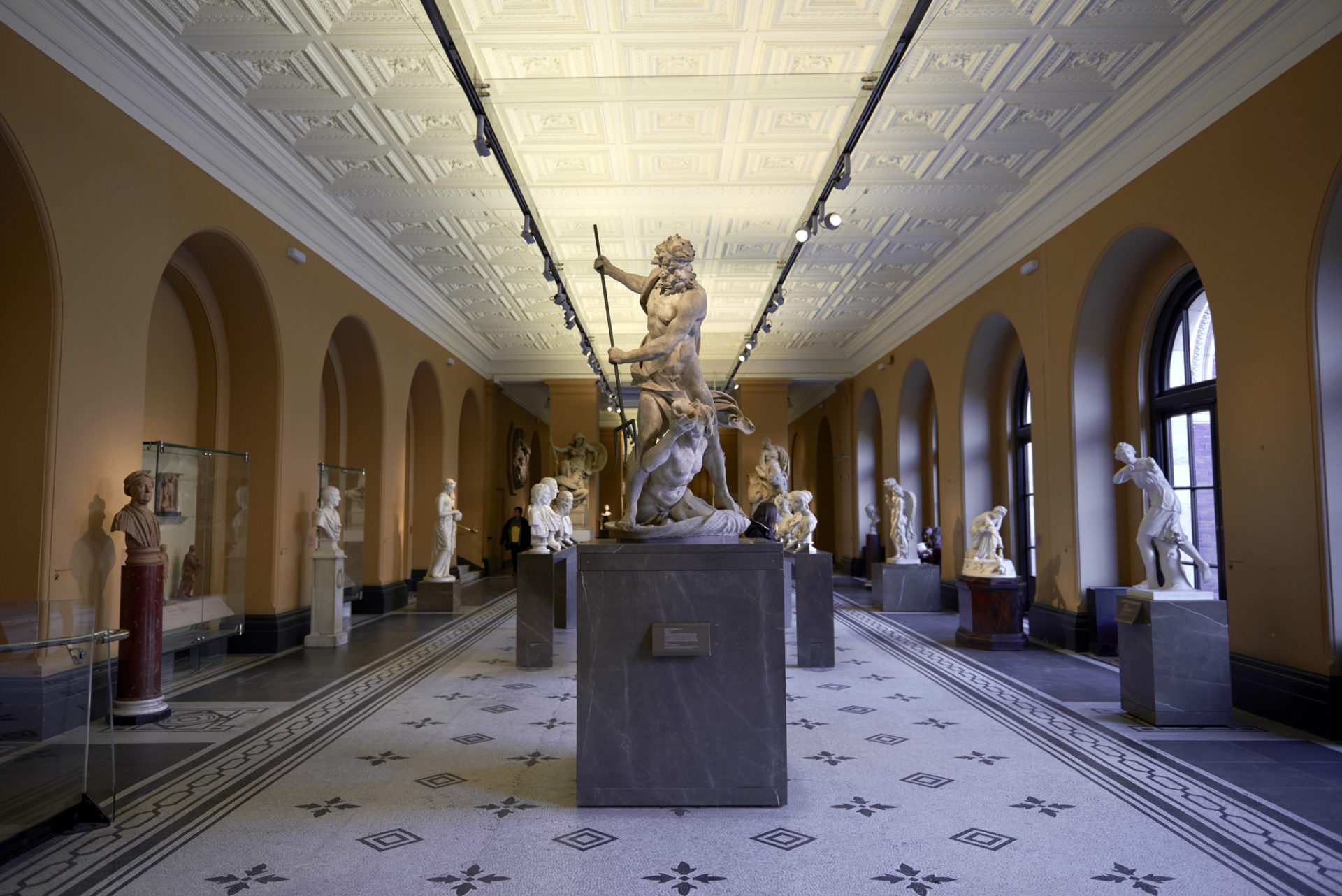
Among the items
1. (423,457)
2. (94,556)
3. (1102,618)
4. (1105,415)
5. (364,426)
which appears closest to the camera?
(94,556)

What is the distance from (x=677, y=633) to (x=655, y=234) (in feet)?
25.8

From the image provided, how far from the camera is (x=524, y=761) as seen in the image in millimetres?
4867

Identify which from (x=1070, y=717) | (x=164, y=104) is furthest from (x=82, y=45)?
(x=1070, y=717)

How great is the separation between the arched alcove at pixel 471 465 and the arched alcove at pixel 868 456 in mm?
9128

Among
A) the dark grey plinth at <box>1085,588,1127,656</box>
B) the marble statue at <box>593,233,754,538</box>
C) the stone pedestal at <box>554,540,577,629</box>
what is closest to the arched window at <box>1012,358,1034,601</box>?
the dark grey plinth at <box>1085,588,1127,656</box>

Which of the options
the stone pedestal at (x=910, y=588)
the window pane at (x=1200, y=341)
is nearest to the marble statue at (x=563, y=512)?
the stone pedestal at (x=910, y=588)

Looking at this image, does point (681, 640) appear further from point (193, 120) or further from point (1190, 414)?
point (1190, 414)

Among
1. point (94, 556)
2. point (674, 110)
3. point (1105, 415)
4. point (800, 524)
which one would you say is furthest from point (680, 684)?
point (1105, 415)

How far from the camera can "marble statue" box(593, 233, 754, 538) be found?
4.57 m

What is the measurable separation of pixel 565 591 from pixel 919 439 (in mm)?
8720

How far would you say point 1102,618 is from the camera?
853 centimetres

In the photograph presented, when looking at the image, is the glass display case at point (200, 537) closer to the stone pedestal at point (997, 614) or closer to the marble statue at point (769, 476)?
the marble statue at point (769, 476)

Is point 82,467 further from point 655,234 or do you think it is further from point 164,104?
point 655,234

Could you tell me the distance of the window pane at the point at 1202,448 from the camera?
25.8 feet
